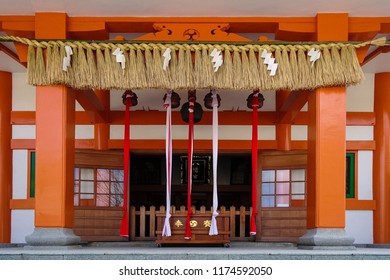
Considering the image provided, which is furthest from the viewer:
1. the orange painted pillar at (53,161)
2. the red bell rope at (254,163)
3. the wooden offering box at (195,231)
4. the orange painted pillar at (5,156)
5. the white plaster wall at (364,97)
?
the white plaster wall at (364,97)

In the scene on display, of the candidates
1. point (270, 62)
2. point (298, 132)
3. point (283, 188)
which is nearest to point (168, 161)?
point (270, 62)

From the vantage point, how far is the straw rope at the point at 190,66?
7395mm

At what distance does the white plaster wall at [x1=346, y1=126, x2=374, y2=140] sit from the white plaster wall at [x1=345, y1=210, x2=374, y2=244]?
3.58ft

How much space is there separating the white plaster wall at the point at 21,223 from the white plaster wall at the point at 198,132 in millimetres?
1671

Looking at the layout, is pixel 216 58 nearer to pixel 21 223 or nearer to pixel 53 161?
pixel 53 161

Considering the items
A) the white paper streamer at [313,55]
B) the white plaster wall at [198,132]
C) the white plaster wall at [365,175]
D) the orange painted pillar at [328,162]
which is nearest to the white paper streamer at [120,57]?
the white paper streamer at [313,55]

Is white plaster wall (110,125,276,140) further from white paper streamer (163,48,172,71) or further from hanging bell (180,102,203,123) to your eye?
white paper streamer (163,48,172,71)

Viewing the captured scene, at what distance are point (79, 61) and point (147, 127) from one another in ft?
9.47

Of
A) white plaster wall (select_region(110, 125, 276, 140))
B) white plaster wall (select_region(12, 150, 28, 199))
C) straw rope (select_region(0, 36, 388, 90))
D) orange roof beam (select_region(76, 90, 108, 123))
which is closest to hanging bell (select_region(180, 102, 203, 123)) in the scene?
white plaster wall (select_region(110, 125, 276, 140))

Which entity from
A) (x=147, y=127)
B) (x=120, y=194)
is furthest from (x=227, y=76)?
(x=120, y=194)

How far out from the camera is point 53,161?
7.34m

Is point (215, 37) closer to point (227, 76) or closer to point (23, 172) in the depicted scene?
point (227, 76)

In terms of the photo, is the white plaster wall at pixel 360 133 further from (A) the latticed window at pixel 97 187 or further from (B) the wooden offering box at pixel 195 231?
(A) the latticed window at pixel 97 187

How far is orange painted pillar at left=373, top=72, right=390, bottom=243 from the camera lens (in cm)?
975
